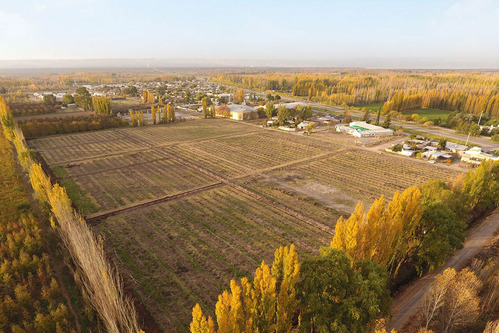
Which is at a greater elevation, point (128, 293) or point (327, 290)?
point (327, 290)

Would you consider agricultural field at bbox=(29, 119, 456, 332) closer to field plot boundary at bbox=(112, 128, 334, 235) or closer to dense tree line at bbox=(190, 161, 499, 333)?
field plot boundary at bbox=(112, 128, 334, 235)

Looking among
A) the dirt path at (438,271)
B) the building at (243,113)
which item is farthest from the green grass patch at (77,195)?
the building at (243,113)

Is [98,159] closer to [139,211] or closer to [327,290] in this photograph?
[139,211]

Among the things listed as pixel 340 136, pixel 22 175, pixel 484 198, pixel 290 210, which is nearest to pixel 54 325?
pixel 290 210

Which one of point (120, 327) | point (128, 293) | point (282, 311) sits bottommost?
point (128, 293)

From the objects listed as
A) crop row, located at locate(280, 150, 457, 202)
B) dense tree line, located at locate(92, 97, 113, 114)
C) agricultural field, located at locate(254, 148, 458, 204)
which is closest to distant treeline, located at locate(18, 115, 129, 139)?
dense tree line, located at locate(92, 97, 113, 114)

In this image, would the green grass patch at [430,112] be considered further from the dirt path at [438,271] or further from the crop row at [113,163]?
the crop row at [113,163]

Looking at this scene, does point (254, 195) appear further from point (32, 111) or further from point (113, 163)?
point (32, 111)

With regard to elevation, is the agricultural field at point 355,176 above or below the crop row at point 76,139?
below
